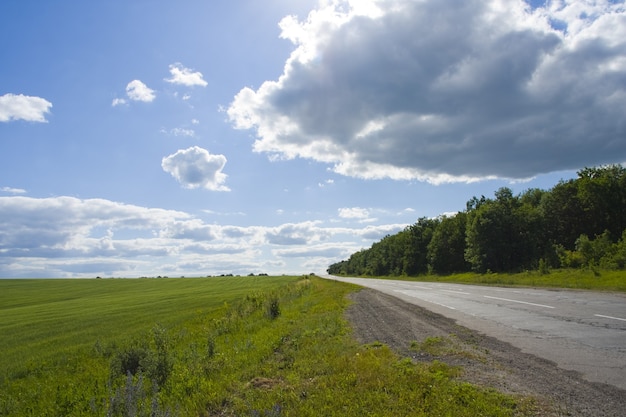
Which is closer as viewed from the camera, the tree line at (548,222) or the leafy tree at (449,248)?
the tree line at (548,222)

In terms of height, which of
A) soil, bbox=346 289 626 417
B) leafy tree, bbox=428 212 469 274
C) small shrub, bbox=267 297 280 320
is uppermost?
leafy tree, bbox=428 212 469 274

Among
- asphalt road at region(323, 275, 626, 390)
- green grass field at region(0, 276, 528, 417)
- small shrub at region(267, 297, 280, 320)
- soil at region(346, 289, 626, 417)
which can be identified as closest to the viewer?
soil at region(346, 289, 626, 417)

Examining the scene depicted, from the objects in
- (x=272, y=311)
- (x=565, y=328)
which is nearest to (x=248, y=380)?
(x=565, y=328)

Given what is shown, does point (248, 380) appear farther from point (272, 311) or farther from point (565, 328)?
point (272, 311)

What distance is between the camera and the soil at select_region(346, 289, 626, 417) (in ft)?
18.5

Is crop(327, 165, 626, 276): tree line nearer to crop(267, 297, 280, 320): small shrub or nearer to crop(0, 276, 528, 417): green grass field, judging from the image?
crop(267, 297, 280, 320): small shrub

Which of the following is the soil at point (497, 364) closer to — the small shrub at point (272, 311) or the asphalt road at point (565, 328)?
the asphalt road at point (565, 328)

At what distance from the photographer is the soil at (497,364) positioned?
18.5 feet

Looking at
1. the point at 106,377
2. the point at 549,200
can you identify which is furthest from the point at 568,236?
the point at 106,377

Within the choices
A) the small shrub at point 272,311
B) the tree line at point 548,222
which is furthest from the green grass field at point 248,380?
the tree line at point 548,222

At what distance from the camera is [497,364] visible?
808 centimetres

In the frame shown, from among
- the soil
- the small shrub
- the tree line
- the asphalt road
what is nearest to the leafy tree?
the tree line

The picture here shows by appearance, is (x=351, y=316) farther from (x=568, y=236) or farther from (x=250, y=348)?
(x=568, y=236)

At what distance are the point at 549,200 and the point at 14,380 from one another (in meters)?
65.2
